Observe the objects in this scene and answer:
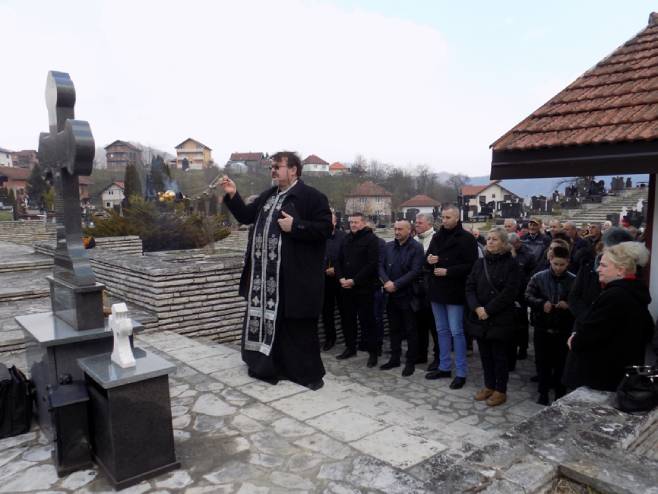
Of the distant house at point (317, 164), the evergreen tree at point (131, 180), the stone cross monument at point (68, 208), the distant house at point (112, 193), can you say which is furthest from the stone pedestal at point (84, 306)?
the distant house at point (317, 164)

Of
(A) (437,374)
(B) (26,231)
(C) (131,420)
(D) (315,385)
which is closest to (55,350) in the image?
(C) (131,420)

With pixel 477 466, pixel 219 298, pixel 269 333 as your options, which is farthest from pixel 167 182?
pixel 477 466

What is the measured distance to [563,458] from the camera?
257 cm

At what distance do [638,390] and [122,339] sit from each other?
9.98ft

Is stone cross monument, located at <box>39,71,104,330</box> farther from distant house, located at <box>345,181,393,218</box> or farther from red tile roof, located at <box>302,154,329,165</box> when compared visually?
red tile roof, located at <box>302,154,329,165</box>

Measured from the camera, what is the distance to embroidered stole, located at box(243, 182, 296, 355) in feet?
14.8

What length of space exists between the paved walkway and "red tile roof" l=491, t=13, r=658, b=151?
2.61m

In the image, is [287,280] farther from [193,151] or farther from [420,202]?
[193,151]

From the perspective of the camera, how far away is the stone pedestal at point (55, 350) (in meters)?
3.31

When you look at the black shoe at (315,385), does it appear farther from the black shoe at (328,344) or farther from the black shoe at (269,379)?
the black shoe at (328,344)

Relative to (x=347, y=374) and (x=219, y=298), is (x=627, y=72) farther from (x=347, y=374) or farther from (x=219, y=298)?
(x=219, y=298)

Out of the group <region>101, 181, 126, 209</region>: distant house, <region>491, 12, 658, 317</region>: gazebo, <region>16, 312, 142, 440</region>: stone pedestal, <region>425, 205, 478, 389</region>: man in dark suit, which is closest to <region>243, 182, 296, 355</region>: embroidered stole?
<region>16, 312, 142, 440</region>: stone pedestal

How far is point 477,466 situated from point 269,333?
2.41 m

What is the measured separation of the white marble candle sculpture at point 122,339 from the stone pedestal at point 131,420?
0.05 m
